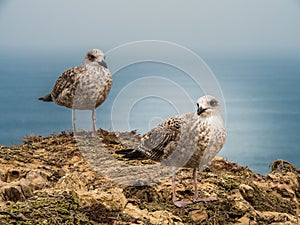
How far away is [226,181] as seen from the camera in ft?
26.9

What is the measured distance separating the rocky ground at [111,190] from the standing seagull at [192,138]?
42cm

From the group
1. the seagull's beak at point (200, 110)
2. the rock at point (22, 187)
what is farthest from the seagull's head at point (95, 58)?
the seagull's beak at point (200, 110)

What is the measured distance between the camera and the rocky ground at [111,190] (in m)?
6.05

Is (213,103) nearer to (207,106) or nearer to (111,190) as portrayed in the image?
(207,106)

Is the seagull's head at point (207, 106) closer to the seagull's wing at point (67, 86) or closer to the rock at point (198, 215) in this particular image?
the rock at point (198, 215)

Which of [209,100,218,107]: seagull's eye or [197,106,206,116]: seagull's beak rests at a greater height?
[209,100,218,107]: seagull's eye

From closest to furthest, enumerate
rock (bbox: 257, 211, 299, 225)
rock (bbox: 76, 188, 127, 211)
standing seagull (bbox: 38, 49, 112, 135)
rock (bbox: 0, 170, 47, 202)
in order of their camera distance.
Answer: rock (bbox: 76, 188, 127, 211)
rock (bbox: 0, 170, 47, 202)
rock (bbox: 257, 211, 299, 225)
standing seagull (bbox: 38, 49, 112, 135)

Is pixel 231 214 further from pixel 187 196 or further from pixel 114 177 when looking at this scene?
pixel 114 177

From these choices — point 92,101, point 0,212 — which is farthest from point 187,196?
point 92,101

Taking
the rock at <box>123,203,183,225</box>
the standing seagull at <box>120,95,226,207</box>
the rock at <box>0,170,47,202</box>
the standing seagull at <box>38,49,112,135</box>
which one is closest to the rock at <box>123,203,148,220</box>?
the rock at <box>123,203,183,225</box>

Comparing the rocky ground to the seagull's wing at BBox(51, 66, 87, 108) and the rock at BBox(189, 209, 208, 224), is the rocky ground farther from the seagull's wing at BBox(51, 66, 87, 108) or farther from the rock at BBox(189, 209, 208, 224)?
the seagull's wing at BBox(51, 66, 87, 108)

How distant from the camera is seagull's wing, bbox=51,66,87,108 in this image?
10.7m

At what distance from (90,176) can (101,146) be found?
6.10 ft

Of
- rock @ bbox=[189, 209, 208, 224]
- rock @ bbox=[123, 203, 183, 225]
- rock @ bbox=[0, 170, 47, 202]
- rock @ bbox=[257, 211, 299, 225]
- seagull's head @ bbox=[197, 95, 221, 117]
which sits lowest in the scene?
rock @ bbox=[0, 170, 47, 202]
